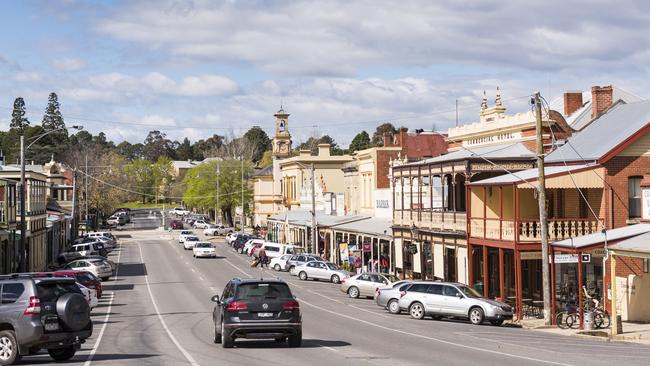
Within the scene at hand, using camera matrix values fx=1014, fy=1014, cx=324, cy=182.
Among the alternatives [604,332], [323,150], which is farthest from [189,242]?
[604,332]

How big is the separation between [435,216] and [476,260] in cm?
374

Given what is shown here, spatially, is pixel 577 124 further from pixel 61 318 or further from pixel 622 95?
pixel 61 318

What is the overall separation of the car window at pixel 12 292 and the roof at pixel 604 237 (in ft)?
69.2

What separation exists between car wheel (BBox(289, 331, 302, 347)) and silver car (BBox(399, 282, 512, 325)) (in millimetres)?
13457

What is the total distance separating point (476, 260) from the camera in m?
49.6

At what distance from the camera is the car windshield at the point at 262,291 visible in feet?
79.5

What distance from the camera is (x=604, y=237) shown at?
3666 centimetres

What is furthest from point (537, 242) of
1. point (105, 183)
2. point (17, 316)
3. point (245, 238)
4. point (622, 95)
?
point (105, 183)

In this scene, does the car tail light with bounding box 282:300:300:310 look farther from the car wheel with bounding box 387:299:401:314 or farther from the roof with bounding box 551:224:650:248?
the car wheel with bounding box 387:299:401:314

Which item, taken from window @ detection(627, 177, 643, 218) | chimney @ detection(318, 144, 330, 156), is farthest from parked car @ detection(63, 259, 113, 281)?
chimney @ detection(318, 144, 330, 156)

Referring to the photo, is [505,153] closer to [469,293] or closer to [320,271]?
[469,293]

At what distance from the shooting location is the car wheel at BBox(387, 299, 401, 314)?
40.6m

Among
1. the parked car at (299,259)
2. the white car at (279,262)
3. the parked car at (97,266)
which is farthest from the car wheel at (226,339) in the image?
the white car at (279,262)

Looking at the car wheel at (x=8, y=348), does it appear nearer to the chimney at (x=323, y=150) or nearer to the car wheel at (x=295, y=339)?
the car wheel at (x=295, y=339)
